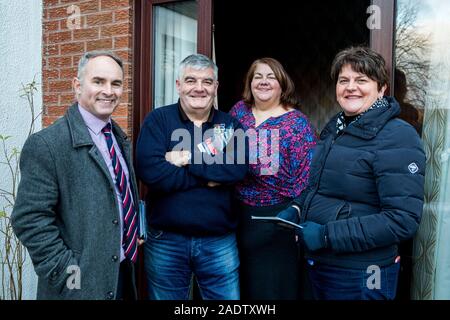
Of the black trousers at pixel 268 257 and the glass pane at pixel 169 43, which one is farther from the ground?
the glass pane at pixel 169 43

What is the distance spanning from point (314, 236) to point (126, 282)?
953 millimetres

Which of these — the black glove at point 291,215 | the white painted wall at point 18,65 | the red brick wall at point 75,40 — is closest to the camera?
the black glove at point 291,215

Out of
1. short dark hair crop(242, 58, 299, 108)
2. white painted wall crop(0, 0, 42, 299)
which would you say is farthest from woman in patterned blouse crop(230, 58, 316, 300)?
white painted wall crop(0, 0, 42, 299)

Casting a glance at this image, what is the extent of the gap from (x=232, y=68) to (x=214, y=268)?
3555mm

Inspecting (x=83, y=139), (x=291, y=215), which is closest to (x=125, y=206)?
(x=83, y=139)

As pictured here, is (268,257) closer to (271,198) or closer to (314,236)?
(271,198)

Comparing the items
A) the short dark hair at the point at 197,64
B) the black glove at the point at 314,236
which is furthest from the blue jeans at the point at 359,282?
the short dark hair at the point at 197,64

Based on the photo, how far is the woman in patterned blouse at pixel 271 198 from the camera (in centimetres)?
277

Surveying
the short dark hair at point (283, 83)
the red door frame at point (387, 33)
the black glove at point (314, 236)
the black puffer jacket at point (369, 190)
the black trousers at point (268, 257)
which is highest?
the red door frame at point (387, 33)

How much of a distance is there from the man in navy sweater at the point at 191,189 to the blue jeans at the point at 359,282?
0.65 m

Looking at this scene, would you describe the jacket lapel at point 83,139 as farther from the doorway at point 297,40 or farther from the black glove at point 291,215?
the doorway at point 297,40
